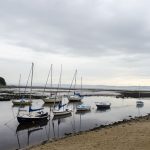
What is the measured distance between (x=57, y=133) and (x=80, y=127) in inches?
231

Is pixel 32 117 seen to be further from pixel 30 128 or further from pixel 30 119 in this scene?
pixel 30 128

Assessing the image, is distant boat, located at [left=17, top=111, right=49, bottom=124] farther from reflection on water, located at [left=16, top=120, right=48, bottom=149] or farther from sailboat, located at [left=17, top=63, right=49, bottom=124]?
reflection on water, located at [left=16, top=120, right=48, bottom=149]

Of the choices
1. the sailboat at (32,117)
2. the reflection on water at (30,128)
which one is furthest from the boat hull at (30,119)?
the reflection on water at (30,128)

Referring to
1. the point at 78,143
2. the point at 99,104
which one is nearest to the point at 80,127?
the point at 78,143

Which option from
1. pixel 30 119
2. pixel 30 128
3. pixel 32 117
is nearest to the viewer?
pixel 30 128

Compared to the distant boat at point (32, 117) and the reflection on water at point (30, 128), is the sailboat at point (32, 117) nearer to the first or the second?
the distant boat at point (32, 117)

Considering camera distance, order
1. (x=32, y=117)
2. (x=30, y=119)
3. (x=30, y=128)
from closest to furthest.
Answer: (x=30, y=128)
(x=30, y=119)
(x=32, y=117)

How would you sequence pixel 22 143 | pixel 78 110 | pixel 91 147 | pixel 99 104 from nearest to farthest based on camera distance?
pixel 91 147 → pixel 22 143 → pixel 78 110 → pixel 99 104

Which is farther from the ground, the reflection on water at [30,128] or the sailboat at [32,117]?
the sailboat at [32,117]

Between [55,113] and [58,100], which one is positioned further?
[58,100]

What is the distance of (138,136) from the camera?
24766mm

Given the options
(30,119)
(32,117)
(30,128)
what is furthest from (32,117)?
(30,128)

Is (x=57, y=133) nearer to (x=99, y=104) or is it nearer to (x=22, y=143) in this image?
(x=22, y=143)

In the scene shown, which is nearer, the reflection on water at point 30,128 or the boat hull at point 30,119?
the reflection on water at point 30,128
